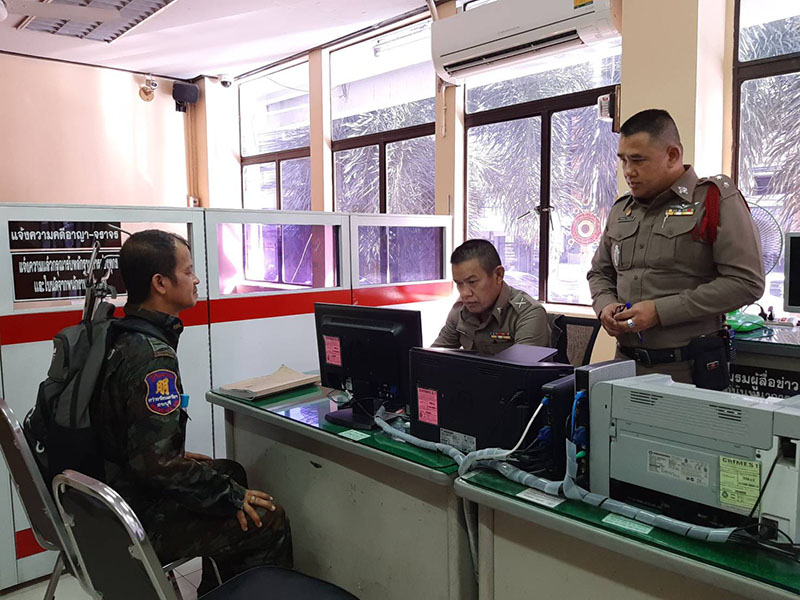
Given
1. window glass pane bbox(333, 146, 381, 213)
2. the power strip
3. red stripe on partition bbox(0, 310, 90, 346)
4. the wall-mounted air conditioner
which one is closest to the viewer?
red stripe on partition bbox(0, 310, 90, 346)

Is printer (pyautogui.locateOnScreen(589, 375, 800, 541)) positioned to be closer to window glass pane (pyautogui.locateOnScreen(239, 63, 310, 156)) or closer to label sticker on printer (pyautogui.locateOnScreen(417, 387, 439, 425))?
label sticker on printer (pyautogui.locateOnScreen(417, 387, 439, 425))

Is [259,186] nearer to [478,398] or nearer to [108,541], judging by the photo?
[478,398]

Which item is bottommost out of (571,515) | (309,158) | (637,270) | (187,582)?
(187,582)

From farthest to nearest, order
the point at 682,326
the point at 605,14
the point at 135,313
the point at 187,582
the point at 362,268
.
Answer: the point at 362,268, the point at 605,14, the point at 187,582, the point at 682,326, the point at 135,313

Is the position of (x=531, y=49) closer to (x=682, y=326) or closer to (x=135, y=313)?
(x=682, y=326)

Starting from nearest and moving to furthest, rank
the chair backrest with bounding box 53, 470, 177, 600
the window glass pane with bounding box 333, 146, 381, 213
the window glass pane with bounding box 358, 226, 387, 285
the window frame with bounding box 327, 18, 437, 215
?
the chair backrest with bounding box 53, 470, 177, 600 → the window glass pane with bounding box 358, 226, 387, 285 → the window frame with bounding box 327, 18, 437, 215 → the window glass pane with bounding box 333, 146, 381, 213

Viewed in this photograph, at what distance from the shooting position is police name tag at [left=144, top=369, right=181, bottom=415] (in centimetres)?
151

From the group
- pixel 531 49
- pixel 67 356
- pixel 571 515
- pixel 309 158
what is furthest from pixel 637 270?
pixel 309 158

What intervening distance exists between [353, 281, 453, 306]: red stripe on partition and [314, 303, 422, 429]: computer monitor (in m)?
1.71

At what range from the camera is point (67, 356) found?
1.50 metres

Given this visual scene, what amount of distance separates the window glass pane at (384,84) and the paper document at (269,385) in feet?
9.98

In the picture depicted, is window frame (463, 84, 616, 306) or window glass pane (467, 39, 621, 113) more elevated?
window glass pane (467, 39, 621, 113)

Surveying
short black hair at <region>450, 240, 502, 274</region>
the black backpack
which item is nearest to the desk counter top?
the black backpack

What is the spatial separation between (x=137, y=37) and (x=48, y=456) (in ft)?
15.1
